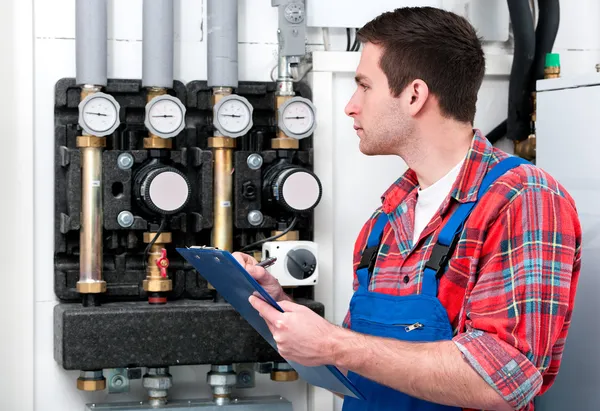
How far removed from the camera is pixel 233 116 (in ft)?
6.34

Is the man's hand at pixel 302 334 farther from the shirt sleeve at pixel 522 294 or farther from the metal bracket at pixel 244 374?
the metal bracket at pixel 244 374

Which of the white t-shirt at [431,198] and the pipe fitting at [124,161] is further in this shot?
the pipe fitting at [124,161]

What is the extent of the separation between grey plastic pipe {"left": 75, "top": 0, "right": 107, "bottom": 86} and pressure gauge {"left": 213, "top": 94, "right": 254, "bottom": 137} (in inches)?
9.8

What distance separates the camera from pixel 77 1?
6.19 feet

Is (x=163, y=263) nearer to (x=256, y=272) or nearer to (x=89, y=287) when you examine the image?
(x=89, y=287)

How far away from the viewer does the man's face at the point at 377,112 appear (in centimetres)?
153

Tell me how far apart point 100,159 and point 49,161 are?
124mm

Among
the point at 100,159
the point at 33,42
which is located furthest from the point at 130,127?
the point at 33,42

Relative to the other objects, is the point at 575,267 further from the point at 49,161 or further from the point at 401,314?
the point at 49,161

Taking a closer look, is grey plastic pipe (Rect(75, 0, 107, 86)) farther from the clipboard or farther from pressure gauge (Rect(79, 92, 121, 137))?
the clipboard

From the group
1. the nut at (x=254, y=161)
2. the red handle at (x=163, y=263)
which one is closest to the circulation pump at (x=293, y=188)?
the nut at (x=254, y=161)

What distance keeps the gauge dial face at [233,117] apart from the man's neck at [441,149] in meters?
0.51

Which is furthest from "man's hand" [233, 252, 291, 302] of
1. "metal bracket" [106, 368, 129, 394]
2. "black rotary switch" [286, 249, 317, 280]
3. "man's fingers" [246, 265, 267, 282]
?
"metal bracket" [106, 368, 129, 394]

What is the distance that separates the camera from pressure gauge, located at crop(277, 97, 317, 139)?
1957 millimetres
